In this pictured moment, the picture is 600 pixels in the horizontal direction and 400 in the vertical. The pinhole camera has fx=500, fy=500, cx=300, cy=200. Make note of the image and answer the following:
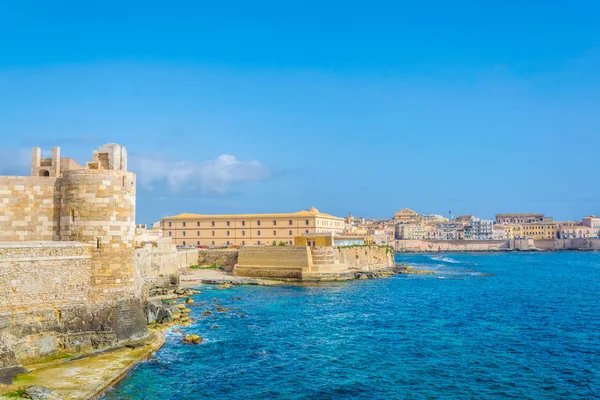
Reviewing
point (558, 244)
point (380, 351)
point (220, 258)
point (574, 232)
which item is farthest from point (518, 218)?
point (380, 351)

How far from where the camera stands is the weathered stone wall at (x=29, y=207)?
18.3 m

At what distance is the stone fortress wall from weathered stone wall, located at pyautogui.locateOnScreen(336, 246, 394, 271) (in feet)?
119

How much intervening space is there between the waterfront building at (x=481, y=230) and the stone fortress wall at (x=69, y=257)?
130 m

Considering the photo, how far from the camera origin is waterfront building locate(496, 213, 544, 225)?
484 ft

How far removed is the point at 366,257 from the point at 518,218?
108851mm

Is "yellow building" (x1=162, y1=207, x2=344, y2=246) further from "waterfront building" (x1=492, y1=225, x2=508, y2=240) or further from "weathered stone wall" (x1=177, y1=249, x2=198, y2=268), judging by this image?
"waterfront building" (x1=492, y1=225, x2=508, y2=240)

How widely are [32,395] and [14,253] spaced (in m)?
5.26

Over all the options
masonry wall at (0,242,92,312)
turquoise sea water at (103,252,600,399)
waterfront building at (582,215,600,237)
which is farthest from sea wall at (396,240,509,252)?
masonry wall at (0,242,92,312)

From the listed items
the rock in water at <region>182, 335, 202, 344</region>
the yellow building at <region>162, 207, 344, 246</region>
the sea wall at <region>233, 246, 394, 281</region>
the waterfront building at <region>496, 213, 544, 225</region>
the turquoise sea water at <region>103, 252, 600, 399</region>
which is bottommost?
the turquoise sea water at <region>103, 252, 600, 399</region>

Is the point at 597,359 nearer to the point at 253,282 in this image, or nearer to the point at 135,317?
the point at 135,317

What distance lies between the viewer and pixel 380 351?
20391mm

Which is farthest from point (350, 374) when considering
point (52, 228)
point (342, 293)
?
point (342, 293)

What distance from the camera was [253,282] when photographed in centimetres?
4450

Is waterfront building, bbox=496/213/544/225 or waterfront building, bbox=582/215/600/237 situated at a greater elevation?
waterfront building, bbox=496/213/544/225
